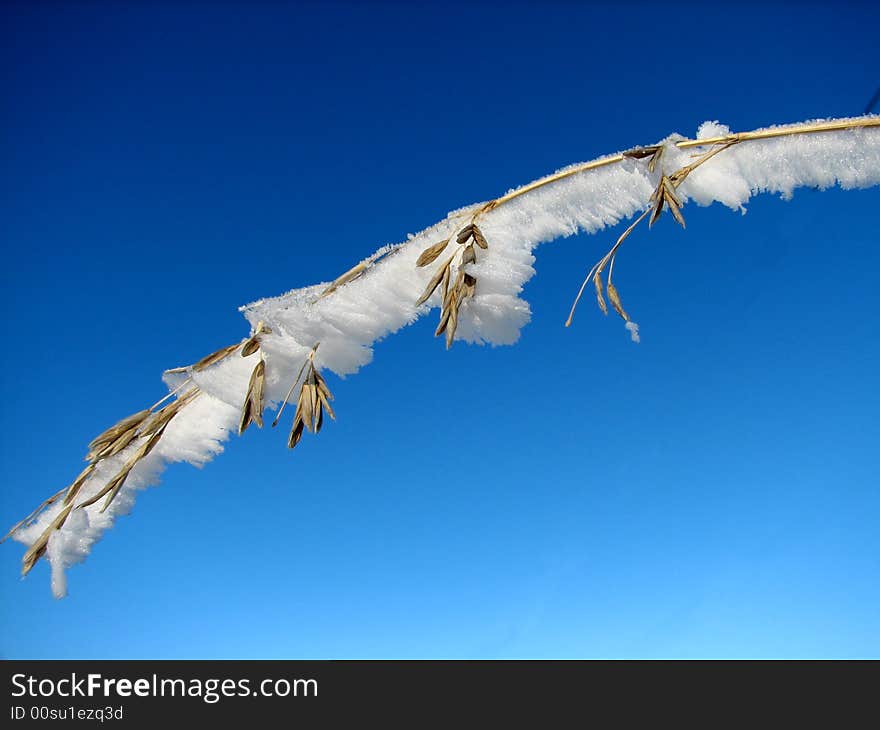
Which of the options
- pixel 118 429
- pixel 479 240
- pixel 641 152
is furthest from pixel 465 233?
pixel 118 429

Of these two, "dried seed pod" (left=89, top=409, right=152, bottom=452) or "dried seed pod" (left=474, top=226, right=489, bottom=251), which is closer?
"dried seed pod" (left=474, top=226, right=489, bottom=251)

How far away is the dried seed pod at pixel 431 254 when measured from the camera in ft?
2.53

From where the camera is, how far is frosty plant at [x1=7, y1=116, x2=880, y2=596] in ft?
2.21

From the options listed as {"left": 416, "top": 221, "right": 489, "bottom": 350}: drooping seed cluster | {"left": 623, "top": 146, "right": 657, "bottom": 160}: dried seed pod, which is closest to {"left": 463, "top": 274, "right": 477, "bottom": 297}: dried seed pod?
{"left": 416, "top": 221, "right": 489, "bottom": 350}: drooping seed cluster

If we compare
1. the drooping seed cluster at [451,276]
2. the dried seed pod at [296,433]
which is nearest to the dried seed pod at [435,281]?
the drooping seed cluster at [451,276]

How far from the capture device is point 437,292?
0.78m

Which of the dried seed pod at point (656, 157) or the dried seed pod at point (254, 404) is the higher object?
the dried seed pod at point (656, 157)

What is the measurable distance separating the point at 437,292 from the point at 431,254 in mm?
49

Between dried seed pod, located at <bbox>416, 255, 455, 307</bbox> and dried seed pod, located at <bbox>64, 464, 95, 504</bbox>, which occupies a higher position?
dried seed pod, located at <bbox>416, 255, 455, 307</bbox>

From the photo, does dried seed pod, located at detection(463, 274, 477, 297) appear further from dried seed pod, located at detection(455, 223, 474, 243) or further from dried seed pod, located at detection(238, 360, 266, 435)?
dried seed pod, located at detection(238, 360, 266, 435)

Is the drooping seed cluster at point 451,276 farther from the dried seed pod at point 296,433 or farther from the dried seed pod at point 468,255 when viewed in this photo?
the dried seed pod at point 296,433

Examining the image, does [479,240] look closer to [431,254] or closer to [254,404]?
[431,254]
